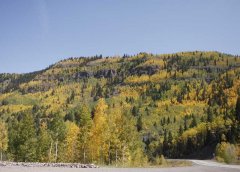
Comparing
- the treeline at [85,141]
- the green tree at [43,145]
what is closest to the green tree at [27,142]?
the treeline at [85,141]

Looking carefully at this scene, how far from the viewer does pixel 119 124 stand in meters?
73.9

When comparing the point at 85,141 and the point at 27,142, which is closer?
the point at 85,141

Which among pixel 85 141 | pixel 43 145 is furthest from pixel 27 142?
pixel 85 141

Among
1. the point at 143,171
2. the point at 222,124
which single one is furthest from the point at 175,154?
the point at 143,171

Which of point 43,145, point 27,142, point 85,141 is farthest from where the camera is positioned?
point 43,145

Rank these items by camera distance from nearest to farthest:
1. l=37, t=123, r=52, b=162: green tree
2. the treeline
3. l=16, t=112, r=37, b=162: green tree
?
the treeline
l=16, t=112, r=37, b=162: green tree
l=37, t=123, r=52, b=162: green tree

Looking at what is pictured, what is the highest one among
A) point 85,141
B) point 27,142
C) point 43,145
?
point 85,141

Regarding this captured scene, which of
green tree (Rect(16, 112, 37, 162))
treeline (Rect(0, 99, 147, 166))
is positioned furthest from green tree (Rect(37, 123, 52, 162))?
green tree (Rect(16, 112, 37, 162))

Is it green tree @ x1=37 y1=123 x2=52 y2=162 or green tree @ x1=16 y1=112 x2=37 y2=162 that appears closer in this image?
green tree @ x1=16 y1=112 x2=37 y2=162

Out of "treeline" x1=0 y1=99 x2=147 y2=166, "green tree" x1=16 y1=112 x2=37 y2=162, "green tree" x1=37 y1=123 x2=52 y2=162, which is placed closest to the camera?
"treeline" x1=0 y1=99 x2=147 y2=166

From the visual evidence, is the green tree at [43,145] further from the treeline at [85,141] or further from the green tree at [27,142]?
the green tree at [27,142]

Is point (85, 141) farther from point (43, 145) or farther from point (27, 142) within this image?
point (27, 142)

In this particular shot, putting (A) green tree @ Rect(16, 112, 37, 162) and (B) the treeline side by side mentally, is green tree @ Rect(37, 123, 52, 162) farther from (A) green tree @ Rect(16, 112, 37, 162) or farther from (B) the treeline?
(A) green tree @ Rect(16, 112, 37, 162)

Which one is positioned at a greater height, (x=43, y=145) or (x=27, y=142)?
(x=27, y=142)
